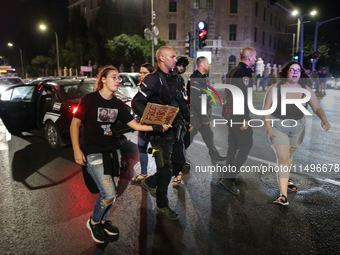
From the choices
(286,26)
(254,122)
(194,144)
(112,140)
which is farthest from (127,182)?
(286,26)

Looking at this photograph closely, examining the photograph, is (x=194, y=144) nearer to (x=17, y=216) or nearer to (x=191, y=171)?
(x=191, y=171)

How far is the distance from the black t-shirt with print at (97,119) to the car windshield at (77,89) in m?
4.07

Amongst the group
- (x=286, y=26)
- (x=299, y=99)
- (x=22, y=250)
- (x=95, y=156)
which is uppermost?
(x=286, y=26)

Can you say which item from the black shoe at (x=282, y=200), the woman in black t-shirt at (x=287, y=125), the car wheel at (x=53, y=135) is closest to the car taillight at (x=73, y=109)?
the car wheel at (x=53, y=135)

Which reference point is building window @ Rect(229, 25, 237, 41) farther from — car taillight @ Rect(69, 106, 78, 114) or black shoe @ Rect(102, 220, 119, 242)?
black shoe @ Rect(102, 220, 119, 242)

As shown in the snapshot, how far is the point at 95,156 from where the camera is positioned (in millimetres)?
2834

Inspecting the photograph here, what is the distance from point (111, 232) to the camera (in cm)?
304

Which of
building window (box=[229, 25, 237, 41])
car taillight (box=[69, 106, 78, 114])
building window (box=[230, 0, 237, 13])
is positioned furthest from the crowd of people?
building window (box=[230, 0, 237, 13])

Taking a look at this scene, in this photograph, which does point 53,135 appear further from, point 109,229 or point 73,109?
point 109,229

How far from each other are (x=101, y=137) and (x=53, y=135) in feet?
14.3

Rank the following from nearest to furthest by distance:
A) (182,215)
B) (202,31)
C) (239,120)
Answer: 1. (182,215)
2. (239,120)
3. (202,31)

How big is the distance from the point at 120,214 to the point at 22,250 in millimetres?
1132

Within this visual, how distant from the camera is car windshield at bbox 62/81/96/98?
6.71 m

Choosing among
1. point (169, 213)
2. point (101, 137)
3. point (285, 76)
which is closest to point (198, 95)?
point (285, 76)
